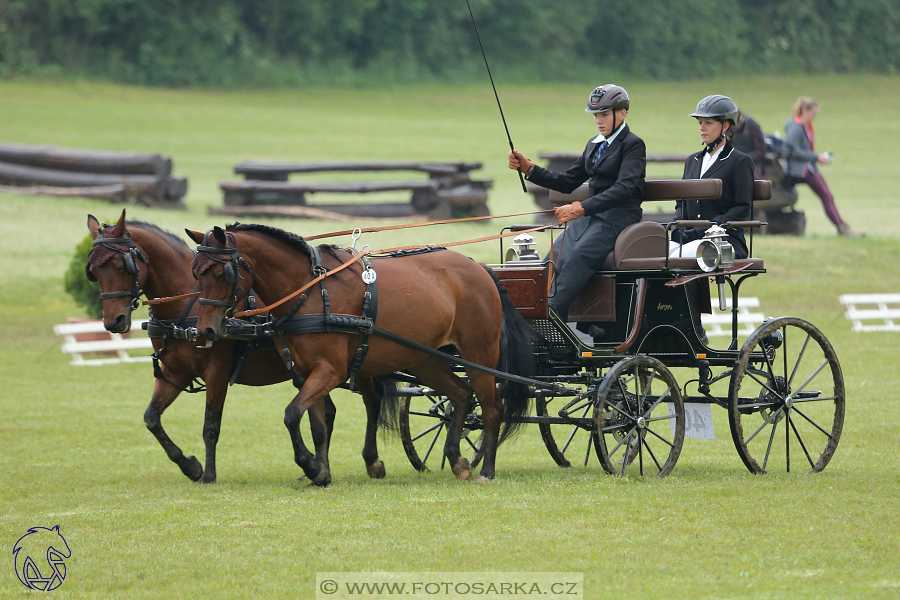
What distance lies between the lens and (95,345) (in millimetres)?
14688

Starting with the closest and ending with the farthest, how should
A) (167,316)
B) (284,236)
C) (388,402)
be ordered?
(284,236), (167,316), (388,402)

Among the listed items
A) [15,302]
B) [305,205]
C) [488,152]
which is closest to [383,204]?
[305,205]

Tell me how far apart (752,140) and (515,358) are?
45.4 feet

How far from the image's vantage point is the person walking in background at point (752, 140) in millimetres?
20203

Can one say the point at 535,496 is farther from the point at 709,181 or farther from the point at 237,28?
the point at 237,28

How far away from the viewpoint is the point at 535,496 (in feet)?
23.4

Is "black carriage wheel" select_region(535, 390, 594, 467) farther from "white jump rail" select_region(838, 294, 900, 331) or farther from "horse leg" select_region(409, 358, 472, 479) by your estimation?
"white jump rail" select_region(838, 294, 900, 331)

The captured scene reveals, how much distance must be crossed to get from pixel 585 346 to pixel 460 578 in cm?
312

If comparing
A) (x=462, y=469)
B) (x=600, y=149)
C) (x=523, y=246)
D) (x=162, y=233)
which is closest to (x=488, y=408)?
(x=462, y=469)

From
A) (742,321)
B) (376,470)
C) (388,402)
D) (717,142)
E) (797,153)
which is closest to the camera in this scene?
(376,470)

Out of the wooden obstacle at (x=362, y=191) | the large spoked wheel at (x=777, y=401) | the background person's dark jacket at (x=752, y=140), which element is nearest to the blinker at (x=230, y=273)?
the large spoked wheel at (x=777, y=401)

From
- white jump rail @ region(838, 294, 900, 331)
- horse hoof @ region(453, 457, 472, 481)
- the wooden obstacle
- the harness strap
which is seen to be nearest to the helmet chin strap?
the harness strap

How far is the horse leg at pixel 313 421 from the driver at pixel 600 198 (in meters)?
1.77

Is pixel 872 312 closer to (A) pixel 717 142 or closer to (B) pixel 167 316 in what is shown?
(A) pixel 717 142
